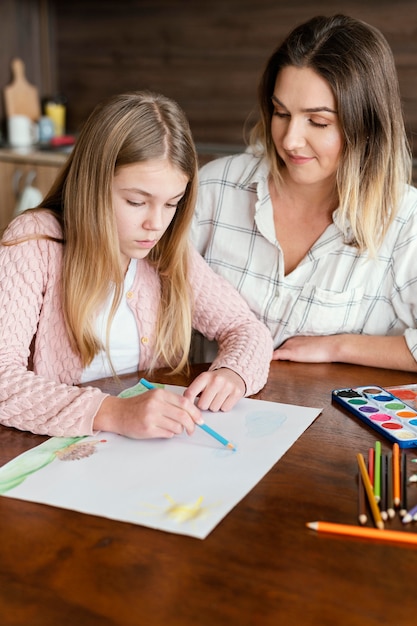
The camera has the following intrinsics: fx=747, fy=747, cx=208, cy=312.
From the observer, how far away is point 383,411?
1.20 m

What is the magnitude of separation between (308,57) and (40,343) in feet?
2.60

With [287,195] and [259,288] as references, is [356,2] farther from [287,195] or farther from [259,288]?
[259,288]

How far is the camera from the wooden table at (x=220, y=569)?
71 centimetres

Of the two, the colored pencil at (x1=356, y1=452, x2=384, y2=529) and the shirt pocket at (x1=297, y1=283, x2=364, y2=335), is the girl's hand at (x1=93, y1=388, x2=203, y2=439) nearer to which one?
the colored pencil at (x1=356, y1=452, x2=384, y2=529)

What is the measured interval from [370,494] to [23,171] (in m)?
2.97

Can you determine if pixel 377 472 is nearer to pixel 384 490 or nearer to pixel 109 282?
pixel 384 490

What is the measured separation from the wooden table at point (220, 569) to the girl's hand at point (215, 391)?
9.8 inches

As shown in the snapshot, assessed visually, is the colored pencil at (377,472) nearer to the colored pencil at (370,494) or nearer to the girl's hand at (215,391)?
the colored pencil at (370,494)

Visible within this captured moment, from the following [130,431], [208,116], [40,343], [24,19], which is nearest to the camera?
[130,431]

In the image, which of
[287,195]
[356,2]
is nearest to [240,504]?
[287,195]

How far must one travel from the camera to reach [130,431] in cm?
109

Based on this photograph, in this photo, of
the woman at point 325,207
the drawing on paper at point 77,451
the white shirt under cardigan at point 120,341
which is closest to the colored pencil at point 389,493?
the drawing on paper at point 77,451

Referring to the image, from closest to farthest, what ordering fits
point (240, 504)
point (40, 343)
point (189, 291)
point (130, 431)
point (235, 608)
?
point (235, 608), point (240, 504), point (130, 431), point (40, 343), point (189, 291)

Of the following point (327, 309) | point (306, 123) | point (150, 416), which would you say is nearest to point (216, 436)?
point (150, 416)
